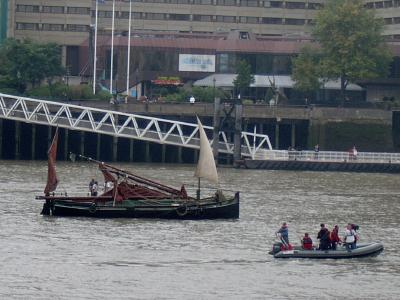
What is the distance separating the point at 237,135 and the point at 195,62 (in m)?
35.3

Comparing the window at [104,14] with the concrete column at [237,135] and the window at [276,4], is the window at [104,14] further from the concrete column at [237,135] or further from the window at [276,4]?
the concrete column at [237,135]

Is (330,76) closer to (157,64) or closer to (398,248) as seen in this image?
(157,64)

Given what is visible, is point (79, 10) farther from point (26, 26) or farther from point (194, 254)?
point (194, 254)

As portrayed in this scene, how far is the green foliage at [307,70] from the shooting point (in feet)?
→ 512

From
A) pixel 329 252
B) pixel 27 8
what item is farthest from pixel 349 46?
pixel 329 252

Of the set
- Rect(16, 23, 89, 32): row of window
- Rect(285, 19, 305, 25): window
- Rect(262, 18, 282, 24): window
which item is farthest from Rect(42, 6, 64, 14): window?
Rect(285, 19, 305, 25): window

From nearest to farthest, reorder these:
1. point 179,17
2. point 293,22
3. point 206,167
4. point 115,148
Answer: point 206,167, point 115,148, point 179,17, point 293,22

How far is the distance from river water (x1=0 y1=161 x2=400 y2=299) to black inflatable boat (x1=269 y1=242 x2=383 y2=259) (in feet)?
1.43

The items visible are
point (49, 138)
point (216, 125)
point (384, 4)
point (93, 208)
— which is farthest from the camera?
point (384, 4)

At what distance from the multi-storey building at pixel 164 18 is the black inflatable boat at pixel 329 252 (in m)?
104

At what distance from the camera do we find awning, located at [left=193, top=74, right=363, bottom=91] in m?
165

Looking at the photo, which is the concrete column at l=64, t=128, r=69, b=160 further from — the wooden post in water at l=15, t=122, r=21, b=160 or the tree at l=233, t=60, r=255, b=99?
the tree at l=233, t=60, r=255, b=99

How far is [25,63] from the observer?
163250 millimetres

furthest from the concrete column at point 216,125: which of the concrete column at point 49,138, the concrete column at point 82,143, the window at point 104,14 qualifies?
the window at point 104,14
